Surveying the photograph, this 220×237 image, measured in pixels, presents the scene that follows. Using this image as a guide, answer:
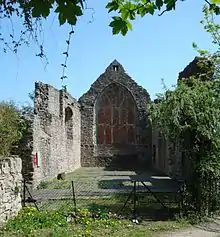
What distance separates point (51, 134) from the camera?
19.5 metres

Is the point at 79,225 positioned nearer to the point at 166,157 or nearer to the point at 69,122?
the point at 166,157

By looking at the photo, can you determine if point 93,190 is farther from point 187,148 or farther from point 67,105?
point 67,105

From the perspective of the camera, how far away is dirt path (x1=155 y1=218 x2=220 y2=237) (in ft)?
27.6

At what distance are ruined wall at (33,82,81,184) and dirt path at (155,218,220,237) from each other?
8182mm

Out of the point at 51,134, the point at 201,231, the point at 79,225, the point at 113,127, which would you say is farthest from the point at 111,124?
the point at 201,231

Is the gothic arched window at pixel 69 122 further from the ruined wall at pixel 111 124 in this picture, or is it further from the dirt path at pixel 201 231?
the dirt path at pixel 201 231

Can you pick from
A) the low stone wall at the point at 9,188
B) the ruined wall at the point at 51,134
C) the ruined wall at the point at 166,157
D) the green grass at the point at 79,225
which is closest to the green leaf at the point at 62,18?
the green grass at the point at 79,225

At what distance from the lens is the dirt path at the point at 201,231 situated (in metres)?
8.41

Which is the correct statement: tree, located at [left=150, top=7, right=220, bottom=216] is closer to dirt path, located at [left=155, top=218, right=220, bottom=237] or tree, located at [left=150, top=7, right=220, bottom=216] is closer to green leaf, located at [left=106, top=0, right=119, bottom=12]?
dirt path, located at [left=155, top=218, right=220, bottom=237]

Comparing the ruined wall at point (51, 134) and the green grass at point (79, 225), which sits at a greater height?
the ruined wall at point (51, 134)

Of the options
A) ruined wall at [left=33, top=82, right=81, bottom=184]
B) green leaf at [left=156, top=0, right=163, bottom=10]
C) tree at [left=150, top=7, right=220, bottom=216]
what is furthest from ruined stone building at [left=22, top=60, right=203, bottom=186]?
green leaf at [left=156, top=0, right=163, bottom=10]

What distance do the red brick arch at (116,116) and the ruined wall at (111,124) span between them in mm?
117

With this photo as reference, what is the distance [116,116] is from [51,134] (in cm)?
1362

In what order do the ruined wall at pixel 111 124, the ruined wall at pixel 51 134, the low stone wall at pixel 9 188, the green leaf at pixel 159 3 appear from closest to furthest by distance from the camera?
1. the green leaf at pixel 159 3
2. the low stone wall at pixel 9 188
3. the ruined wall at pixel 51 134
4. the ruined wall at pixel 111 124
